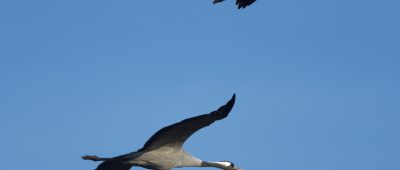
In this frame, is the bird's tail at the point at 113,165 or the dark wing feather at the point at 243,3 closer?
the dark wing feather at the point at 243,3

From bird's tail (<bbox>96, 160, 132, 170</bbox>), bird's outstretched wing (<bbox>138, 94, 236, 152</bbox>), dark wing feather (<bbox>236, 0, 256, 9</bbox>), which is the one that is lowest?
bird's tail (<bbox>96, 160, 132, 170</bbox>)

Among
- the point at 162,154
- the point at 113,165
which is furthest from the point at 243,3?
the point at 113,165

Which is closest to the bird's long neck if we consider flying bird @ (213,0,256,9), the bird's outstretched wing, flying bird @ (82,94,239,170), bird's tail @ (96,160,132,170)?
flying bird @ (82,94,239,170)

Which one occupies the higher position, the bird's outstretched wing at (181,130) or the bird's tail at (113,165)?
the bird's outstretched wing at (181,130)

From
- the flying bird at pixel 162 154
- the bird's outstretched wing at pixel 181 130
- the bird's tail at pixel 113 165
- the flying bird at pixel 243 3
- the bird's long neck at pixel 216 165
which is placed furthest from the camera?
the bird's long neck at pixel 216 165

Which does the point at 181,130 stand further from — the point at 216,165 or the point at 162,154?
the point at 216,165

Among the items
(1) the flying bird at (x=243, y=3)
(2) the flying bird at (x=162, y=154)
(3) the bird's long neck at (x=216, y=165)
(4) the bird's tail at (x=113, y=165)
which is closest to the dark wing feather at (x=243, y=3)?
(1) the flying bird at (x=243, y=3)

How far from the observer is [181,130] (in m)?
19.7

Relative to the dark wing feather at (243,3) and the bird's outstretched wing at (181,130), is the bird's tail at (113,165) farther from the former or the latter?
the dark wing feather at (243,3)

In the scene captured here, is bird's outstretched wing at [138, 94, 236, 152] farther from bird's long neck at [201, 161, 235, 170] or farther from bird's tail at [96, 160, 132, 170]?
bird's long neck at [201, 161, 235, 170]

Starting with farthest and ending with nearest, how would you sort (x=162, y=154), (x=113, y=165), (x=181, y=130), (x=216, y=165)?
(x=216, y=165) < (x=113, y=165) < (x=162, y=154) < (x=181, y=130)

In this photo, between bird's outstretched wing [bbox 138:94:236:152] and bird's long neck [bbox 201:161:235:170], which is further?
bird's long neck [bbox 201:161:235:170]

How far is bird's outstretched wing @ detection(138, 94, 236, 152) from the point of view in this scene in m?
18.5

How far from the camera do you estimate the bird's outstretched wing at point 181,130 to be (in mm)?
18531
